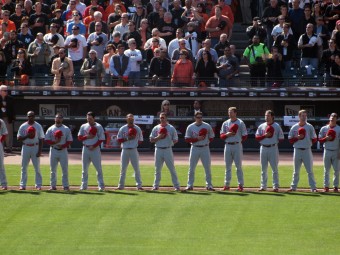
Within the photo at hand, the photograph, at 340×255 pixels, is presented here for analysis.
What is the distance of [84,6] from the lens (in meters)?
32.8

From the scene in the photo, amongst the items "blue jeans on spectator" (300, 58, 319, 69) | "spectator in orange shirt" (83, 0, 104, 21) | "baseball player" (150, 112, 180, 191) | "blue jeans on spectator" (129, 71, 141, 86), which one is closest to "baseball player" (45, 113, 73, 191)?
"baseball player" (150, 112, 180, 191)

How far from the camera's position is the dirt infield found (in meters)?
28.4

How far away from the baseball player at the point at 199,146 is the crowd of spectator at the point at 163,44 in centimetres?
545

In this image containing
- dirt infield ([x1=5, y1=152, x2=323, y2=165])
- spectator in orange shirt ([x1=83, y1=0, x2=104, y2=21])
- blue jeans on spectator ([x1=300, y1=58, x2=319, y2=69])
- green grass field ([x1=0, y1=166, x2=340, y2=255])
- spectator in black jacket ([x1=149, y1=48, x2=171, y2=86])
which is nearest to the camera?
green grass field ([x1=0, y1=166, x2=340, y2=255])

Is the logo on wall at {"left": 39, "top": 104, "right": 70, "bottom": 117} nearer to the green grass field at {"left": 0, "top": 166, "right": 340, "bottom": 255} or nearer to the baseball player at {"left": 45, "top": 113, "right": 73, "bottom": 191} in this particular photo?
the green grass field at {"left": 0, "top": 166, "right": 340, "bottom": 255}

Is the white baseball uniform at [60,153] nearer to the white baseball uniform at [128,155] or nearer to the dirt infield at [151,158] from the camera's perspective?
the white baseball uniform at [128,155]

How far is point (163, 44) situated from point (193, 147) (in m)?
6.69

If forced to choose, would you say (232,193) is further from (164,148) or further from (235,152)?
(164,148)

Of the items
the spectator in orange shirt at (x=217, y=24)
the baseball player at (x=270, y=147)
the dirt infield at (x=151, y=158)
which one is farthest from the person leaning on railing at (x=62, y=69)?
the baseball player at (x=270, y=147)

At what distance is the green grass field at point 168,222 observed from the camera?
18750 millimetres

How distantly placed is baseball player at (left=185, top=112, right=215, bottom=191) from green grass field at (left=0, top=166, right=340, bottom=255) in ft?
1.53

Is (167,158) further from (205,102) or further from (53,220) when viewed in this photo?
(205,102)

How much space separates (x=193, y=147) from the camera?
79.2ft

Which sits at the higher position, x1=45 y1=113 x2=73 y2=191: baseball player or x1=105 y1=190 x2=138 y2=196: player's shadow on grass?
x1=45 y1=113 x2=73 y2=191: baseball player
